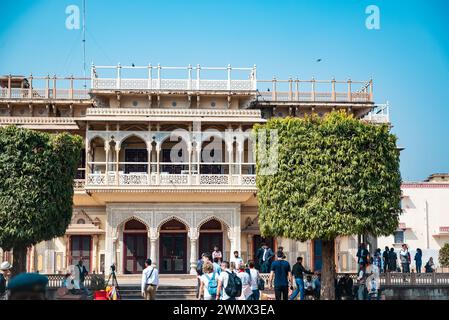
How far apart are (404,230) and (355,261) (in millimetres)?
10857

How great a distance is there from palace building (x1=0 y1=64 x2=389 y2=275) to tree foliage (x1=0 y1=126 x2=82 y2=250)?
6596 millimetres

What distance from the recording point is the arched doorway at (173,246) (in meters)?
34.5

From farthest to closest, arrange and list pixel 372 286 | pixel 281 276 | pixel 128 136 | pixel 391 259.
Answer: pixel 128 136
pixel 391 259
pixel 372 286
pixel 281 276

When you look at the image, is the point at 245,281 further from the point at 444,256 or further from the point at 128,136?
the point at 444,256

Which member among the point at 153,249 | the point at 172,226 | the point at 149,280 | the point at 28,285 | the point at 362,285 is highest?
the point at 172,226

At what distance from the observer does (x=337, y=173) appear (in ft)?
80.0

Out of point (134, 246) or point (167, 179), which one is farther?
point (134, 246)

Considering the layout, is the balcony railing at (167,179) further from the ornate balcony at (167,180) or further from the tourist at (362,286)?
the tourist at (362,286)

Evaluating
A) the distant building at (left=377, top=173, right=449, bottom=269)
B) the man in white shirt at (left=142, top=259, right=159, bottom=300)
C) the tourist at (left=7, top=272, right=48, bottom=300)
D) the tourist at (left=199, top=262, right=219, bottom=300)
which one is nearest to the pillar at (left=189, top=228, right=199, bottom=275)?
the man in white shirt at (left=142, top=259, right=159, bottom=300)

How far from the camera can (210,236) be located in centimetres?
3478

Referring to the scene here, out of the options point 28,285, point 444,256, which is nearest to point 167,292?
point 28,285

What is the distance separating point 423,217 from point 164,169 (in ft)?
61.8

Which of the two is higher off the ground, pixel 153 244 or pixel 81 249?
pixel 153 244
